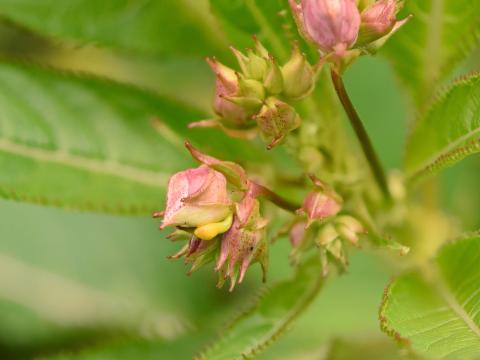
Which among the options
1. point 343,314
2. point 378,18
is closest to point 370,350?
point 343,314

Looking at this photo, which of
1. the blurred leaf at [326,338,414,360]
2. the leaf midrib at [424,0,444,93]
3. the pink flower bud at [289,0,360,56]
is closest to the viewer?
the pink flower bud at [289,0,360,56]

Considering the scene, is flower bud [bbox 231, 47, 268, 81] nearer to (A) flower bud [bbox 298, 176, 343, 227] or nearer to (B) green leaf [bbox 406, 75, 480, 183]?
(A) flower bud [bbox 298, 176, 343, 227]

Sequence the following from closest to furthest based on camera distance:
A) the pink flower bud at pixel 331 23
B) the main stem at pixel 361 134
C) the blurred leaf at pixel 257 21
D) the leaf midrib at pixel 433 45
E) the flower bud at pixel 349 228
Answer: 1. the pink flower bud at pixel 331 23
2. the main stem at pixel 361 134
3. the flower bud at pixel 349 228
4. the blurred leaf at pixel 257 21
5. the leaf midrib at pixel 433 45

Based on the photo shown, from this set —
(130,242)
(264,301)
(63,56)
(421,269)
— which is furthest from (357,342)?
(63,56)

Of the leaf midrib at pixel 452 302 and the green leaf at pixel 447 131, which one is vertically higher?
the green leaf at pixel 447 131

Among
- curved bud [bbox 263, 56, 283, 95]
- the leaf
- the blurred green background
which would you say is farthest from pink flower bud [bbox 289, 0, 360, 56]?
the blurred green background

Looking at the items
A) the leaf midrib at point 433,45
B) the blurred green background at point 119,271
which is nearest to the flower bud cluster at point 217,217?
the leaf midrib at point 433,45

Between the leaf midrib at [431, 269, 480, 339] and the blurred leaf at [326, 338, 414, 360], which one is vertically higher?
the blurred leaf at [326, 338, 414, 360]

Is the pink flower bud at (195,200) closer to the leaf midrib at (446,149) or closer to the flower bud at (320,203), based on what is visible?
the flower bud at (320,203)
